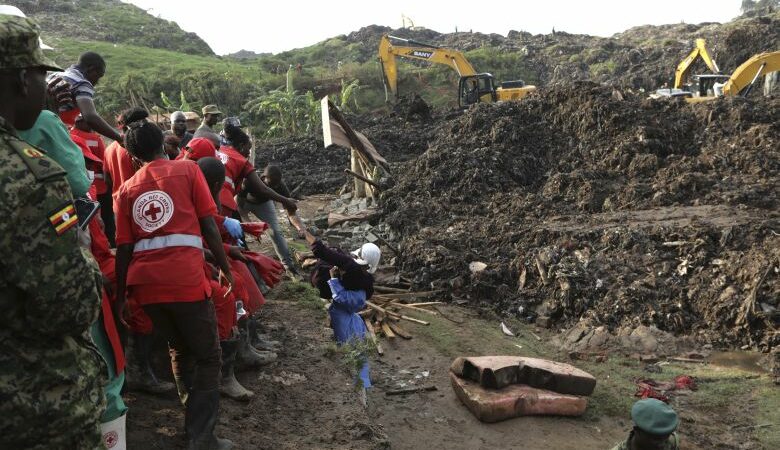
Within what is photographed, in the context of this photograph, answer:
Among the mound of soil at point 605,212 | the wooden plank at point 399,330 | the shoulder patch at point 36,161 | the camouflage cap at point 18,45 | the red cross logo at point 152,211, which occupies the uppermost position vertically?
the camouflage cap at point 18,45

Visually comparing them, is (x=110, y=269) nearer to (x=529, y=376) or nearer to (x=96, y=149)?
(x=96, y=149)

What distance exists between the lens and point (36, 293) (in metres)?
1.68

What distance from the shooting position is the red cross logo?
2943 mm

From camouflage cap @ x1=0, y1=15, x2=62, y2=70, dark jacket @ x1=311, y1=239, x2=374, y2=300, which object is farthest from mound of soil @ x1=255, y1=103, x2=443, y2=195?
camouflage cap @ x1=0, y1=15, x2=62, y2=70

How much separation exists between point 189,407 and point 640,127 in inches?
432

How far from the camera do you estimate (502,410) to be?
5.37 m

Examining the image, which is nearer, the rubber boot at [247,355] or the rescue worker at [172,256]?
the rescue worker at [172,256]

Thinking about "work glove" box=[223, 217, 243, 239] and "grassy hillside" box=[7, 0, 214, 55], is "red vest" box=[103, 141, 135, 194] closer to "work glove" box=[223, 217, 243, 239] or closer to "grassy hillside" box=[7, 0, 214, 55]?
"work glove" box=[223, 217, 243, 239]

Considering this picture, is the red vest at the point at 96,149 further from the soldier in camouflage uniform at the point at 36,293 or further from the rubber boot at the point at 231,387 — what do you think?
the soldier in camouflage uniform at the point at 36,293

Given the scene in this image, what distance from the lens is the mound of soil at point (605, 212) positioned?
741cm

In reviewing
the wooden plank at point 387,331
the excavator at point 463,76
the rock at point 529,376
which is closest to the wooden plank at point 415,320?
the wooden plank at point 387,331

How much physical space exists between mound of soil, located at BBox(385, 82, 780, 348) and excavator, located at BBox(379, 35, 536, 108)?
17.7ft

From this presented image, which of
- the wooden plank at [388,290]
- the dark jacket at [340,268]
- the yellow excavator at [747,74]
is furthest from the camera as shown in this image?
the yellow excavator at [747,74]

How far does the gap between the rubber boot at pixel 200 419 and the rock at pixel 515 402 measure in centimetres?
286
